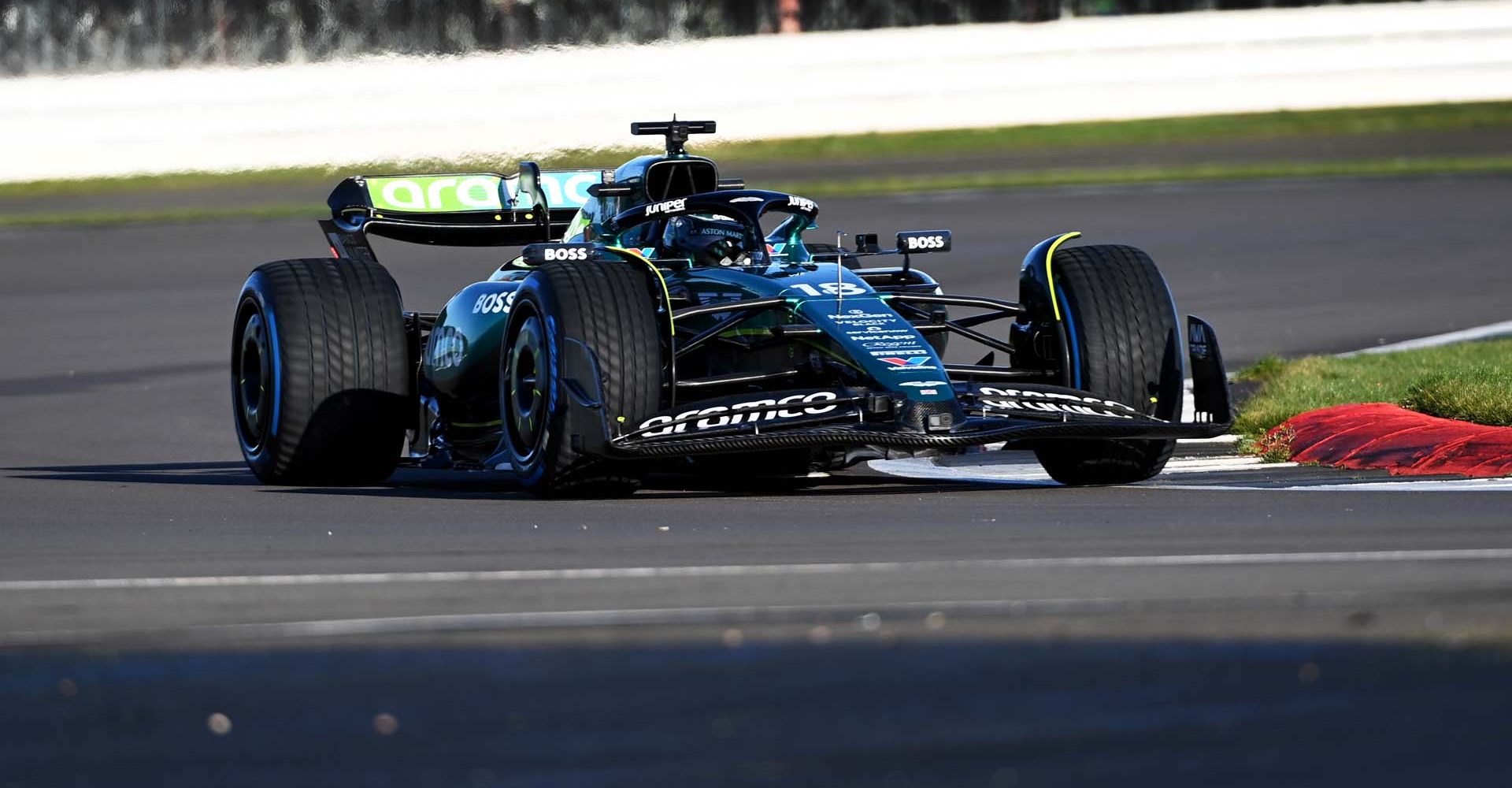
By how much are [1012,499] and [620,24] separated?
2241 cm

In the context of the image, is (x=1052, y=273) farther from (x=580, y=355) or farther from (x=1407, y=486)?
(x=580, y=355)

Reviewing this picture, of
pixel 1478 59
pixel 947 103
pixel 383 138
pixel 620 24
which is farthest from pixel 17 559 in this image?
pixel 1478 59

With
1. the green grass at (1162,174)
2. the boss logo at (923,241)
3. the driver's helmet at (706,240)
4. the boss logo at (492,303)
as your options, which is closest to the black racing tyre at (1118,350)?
the boss logo at (923,241)

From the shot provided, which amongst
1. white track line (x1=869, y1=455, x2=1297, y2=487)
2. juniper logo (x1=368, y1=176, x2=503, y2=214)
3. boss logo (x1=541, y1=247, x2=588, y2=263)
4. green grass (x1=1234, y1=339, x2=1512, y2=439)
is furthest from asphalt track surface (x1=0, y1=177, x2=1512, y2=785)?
green grass (x1=1234, y1=339, x2=1512, y2=439)

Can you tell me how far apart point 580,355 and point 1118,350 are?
2.34 metres

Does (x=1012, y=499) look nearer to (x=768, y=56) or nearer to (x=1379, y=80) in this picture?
(x=768, y=56)

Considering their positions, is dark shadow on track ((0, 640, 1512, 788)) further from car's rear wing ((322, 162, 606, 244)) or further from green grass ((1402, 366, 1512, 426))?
car's rear wing ((322, 162, 606, 244))

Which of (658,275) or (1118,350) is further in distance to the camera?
(1118,350)

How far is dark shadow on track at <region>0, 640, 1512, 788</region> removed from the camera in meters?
4.95

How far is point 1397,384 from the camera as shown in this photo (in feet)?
42.8

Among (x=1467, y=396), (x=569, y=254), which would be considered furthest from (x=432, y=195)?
(x=1467, y=396)

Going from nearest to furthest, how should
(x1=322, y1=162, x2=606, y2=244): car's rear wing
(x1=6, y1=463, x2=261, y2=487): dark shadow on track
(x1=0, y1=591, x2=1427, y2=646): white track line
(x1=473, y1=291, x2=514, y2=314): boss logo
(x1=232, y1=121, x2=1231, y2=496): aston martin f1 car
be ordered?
(x1=0, y1=591, x2=1427, y2=646): white track line
(x1=232, y1=121, x2=1231, y2=496): aston martin f1 car
(x1=473, y1=291, x2=514, y2=314): boss logo
(x1=6, y1=463, x2=261, y2=487): dark shadow on track
(x1=322, y1=162, x2=606, y2=244): car's rear wing

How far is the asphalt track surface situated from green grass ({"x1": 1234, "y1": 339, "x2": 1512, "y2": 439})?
1959 millimetres

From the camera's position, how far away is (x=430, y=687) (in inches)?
227
